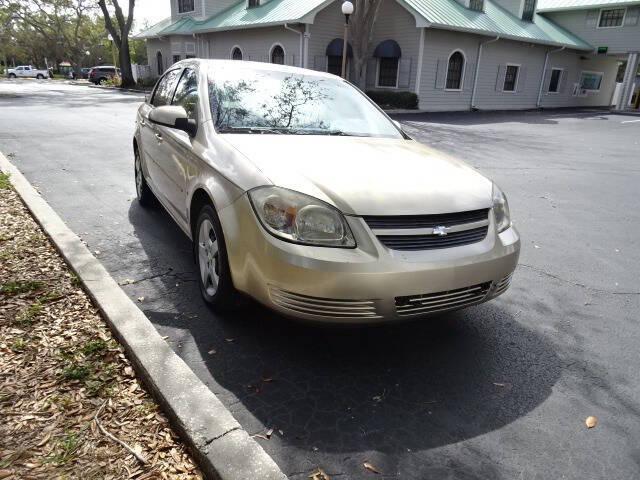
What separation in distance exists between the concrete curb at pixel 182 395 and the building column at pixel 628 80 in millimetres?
33376

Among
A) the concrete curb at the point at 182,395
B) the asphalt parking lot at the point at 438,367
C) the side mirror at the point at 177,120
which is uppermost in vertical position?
the side mirror at the point at 177,120

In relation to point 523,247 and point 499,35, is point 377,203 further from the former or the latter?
point 499,35

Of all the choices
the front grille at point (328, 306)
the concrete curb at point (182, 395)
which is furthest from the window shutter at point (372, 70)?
the front grille at point (328, 306)

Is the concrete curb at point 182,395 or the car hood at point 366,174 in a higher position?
the car hood at point 366,174

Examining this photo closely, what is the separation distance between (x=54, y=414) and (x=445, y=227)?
2223 mm

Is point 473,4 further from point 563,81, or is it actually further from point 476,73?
point 563,81

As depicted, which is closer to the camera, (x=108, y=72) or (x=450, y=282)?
(x=450, y=282)

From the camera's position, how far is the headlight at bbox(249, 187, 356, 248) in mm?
2668

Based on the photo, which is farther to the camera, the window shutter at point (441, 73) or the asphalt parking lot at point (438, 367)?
the window shutter at point (441, 73)

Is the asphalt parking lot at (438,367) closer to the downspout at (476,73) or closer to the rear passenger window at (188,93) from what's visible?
the rear passenger window at (188,93)

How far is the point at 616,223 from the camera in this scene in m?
6.43

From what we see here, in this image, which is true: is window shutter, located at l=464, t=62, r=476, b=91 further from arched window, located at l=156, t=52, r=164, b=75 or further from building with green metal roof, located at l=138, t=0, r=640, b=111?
arched window, located at l=156, t=52, r=164, b=75

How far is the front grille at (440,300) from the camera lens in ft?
8.95

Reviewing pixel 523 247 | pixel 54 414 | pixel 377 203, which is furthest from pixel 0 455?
pixel 523 247
